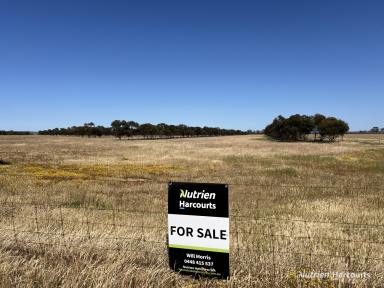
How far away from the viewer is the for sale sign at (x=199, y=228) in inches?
200

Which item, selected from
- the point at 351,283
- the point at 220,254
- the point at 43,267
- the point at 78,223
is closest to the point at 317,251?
the point at 351,283

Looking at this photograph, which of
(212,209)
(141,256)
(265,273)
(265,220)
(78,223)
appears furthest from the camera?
(265,220)

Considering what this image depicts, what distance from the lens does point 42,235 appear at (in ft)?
26.3

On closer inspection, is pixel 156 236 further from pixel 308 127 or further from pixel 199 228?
pixel 308 127

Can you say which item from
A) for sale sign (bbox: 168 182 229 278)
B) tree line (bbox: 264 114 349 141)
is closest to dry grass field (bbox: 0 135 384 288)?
for sale sign (bbox: 168 182 229 278)

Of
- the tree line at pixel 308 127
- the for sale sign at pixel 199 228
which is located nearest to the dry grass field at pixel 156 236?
the for sale sign at pixel 199 228

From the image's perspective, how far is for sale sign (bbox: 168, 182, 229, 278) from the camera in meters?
5.07

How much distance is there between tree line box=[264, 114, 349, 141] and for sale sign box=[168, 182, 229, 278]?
104 m

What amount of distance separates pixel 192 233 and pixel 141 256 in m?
1.62

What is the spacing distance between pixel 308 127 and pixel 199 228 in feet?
353

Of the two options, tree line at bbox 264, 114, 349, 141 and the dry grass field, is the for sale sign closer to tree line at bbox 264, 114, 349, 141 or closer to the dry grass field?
the dry grass field

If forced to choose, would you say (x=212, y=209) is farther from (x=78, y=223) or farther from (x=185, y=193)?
(x=78, y=223)

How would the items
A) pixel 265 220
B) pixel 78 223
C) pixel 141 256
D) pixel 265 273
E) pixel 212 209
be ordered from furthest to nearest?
1. pixel 265 220
2. pixel 78 223
3. pixel 141 256
4. pixel 265 273
5. pixel 212 209

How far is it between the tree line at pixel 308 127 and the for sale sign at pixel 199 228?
341ft
